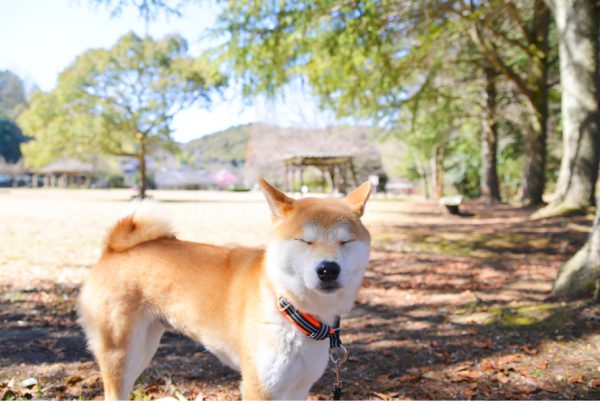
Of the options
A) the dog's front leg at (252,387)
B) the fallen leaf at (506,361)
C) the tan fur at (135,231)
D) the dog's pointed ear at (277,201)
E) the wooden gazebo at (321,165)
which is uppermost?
the wooden gazebo at (321,165)

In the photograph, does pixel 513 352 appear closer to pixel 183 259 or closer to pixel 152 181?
pixel 183 259

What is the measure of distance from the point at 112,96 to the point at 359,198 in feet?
79.5

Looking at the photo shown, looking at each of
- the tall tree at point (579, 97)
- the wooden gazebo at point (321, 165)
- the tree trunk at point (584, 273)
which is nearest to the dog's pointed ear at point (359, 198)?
the tree trunk at point (584, 273)

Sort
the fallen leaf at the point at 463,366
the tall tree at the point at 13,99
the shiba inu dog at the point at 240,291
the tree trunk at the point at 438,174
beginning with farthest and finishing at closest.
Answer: the tree trunk at the point at 438,174 < the tall tree at the point at 13,99 < the fallen leaf at the point at 463,366 < the shiba inu dog at the point at 240,291

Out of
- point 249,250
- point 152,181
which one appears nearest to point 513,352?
point 249,250

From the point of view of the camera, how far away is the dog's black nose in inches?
73.0

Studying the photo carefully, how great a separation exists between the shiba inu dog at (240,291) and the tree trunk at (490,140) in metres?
17.2

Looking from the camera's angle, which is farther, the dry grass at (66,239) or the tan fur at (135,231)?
the dry grass at (66,239)

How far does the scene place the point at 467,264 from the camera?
23.3 feet

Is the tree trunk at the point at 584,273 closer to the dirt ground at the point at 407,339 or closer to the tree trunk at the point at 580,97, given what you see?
the dirt ground at the point at 407,339

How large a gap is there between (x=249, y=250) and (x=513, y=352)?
2.25 m

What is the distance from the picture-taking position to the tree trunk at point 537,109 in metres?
13.6

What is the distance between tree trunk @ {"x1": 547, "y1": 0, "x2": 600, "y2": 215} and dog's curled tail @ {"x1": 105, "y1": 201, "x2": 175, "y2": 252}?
31.7 feet

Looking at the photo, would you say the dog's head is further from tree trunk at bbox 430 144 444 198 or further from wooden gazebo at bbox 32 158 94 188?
wooden gazebo at bbox 32 158 94 188
